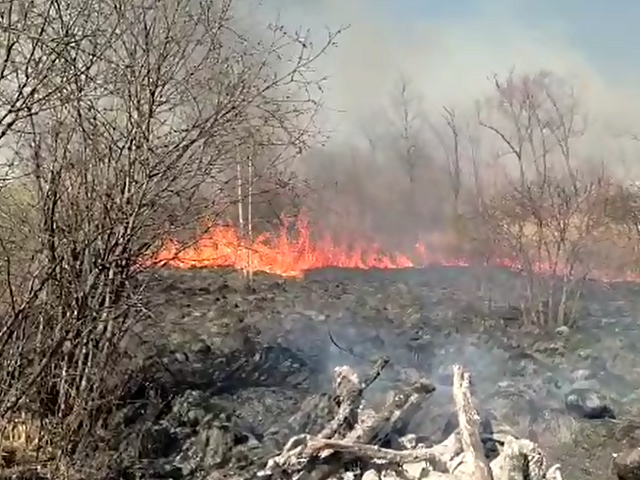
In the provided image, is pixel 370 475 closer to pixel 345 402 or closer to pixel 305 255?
pixel 345 402

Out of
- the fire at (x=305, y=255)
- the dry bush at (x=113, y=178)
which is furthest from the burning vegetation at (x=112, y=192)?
the fire at (x=305, y=255)

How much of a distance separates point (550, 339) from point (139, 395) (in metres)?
3.76

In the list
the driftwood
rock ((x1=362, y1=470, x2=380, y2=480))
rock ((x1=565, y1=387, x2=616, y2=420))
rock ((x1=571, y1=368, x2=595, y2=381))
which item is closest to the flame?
rock ((x1=571, y1=368, x2=595, y2=381))

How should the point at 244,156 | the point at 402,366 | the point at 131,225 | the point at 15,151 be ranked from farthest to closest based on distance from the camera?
the point at 402,366
the point at 244,156
the point at 131,225
the point at 15,151

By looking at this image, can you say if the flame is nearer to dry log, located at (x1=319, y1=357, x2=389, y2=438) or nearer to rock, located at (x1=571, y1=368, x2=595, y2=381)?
rock, located at (x1=571, y1=368, x2=595, y2=381)

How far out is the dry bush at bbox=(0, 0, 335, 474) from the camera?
3668 mm

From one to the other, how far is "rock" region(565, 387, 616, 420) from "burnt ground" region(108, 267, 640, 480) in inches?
0.8

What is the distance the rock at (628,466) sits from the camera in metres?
4.00

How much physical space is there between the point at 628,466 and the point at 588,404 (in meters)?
1.29

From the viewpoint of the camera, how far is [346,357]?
19.9ft

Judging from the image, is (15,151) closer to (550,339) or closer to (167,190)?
(167,190)

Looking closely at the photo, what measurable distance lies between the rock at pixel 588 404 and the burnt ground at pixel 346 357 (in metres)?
0.02

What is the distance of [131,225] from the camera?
3820 millimetres

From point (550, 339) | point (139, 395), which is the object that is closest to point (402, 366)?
point (550, 339)
